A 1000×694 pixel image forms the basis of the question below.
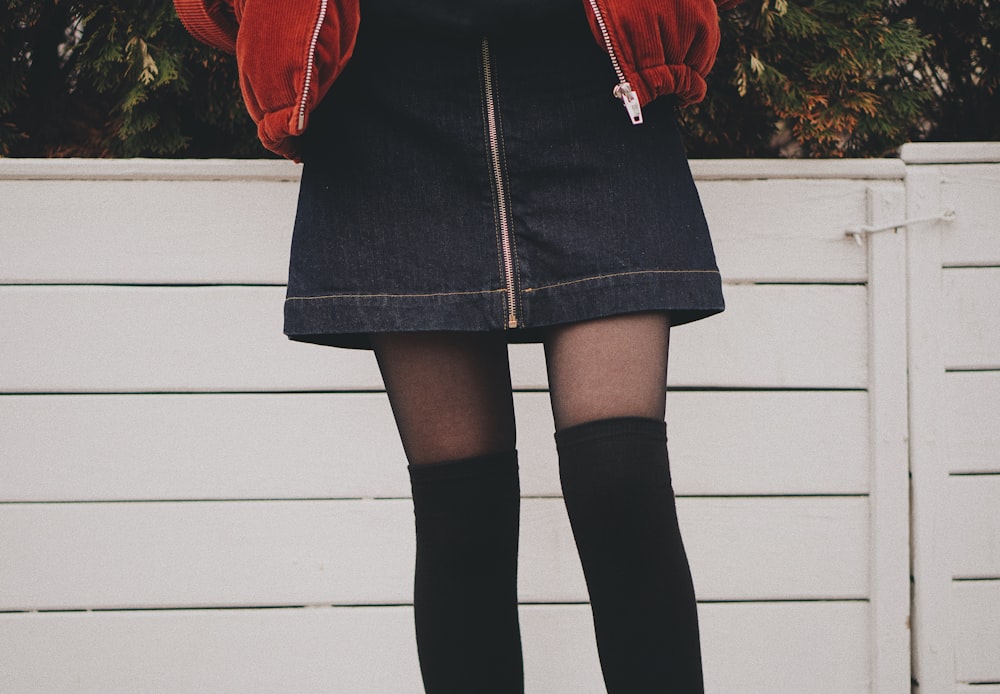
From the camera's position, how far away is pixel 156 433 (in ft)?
4.26

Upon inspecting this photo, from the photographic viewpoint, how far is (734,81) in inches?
50.6

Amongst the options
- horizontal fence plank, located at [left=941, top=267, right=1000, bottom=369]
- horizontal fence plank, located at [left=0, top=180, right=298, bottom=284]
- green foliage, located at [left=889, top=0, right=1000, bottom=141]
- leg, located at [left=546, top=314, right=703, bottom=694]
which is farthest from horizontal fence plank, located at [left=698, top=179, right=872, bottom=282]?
horizontal fence plank, located at [left=0, top=180, right=298, bottom=284]

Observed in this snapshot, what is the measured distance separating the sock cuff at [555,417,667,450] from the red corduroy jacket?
0.29 meters

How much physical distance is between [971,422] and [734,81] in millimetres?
674

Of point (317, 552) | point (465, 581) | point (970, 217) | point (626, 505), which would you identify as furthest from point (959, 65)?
point (317, 552)

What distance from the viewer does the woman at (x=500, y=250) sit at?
2.51ft

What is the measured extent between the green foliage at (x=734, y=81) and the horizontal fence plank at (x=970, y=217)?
127mm

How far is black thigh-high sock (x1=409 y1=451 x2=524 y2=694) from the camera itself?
0.84 meters

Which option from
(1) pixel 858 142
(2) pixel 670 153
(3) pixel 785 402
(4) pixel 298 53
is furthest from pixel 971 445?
(4) pixel 298 53

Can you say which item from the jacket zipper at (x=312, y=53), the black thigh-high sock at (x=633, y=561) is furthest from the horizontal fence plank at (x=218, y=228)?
the black thigh-high sock at (x=633, y=561)

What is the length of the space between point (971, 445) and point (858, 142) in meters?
0.55

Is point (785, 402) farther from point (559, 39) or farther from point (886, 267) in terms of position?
point (559, 39)

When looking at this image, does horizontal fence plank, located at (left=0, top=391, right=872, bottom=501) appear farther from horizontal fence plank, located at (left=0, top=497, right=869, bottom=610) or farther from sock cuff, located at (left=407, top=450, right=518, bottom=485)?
sock cuff, located at (left=407, top=450, right=518, bottom=485)

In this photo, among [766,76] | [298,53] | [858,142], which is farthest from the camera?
[858,142]
